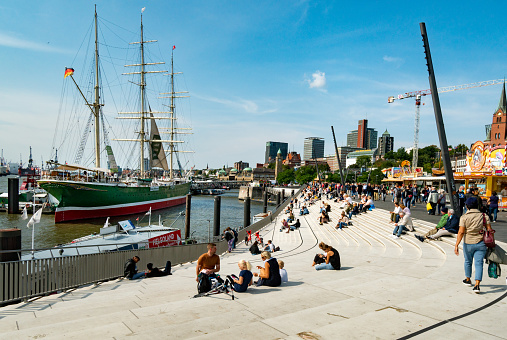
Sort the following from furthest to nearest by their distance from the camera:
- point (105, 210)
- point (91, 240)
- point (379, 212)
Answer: point (105, 210) < point (379, 212) < point (91, 240)

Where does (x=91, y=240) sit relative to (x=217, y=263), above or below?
below

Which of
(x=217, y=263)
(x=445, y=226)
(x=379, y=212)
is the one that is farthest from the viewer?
(x=379, y=212)

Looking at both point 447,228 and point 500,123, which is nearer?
point 447,228

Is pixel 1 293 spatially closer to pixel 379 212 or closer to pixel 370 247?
pixel 370 247

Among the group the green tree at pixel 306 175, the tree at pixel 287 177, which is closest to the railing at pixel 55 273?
the green tree at pixel 306 175

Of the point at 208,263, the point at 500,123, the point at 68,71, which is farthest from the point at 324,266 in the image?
the point at 500,123

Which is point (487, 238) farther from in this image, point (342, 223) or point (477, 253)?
point (342, 223)

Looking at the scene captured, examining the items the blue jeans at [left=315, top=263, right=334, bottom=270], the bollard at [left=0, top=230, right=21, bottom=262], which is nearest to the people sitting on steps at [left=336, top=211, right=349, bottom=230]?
the blue jeans at [left=315, top=263, right=334, bottom=270]

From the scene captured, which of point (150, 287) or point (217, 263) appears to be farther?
point (150, 287)

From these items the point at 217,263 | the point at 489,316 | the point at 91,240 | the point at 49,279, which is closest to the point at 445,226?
the point at 489,316

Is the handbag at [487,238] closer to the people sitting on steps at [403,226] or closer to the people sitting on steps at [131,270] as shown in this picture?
the people sitting on steps at [403,226]

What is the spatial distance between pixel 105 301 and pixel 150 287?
4.56ft

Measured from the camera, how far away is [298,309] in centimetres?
524

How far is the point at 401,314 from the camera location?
4812 millimetres
